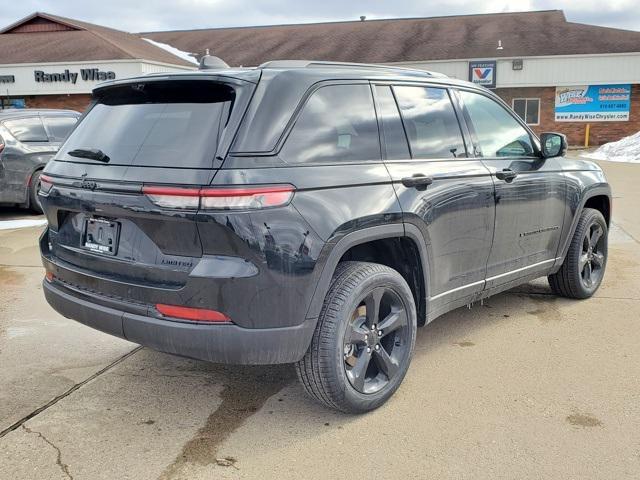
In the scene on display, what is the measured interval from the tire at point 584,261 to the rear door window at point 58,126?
7.74 metres

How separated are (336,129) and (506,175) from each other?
1.49 metres

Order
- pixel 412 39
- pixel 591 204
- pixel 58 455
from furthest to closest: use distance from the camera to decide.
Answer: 1. pixel 412 39
2. pixel 591 204
3. pixel 58 455

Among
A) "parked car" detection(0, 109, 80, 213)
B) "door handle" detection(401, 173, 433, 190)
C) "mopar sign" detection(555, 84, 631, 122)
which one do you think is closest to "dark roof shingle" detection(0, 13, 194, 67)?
"mopar sign" detection(555, 84, 631, 122)

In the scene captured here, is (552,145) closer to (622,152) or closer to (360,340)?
(360,340)

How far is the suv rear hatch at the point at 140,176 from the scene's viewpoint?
2773 millimetres

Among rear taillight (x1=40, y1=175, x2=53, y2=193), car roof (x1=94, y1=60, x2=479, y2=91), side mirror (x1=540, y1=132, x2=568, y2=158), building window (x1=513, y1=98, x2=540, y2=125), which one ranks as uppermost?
car roof (x1=94, y1=60, x2=479, y2=91)

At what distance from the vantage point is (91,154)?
3.21 meters

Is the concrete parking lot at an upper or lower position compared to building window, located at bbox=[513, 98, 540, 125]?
upper

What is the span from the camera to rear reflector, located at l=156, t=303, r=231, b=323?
9.02ft

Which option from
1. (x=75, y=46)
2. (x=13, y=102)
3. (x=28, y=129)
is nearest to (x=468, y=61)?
(x=75, y=46)

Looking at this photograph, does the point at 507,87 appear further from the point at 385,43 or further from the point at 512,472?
the point at 512,472

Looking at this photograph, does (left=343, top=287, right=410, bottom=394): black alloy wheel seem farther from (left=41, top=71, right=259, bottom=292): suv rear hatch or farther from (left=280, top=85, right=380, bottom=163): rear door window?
(left=41, top=71, right=259, bottom=292): suv rear hatch

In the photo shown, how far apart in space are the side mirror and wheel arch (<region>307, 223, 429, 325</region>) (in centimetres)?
166

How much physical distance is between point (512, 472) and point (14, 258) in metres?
6.06
